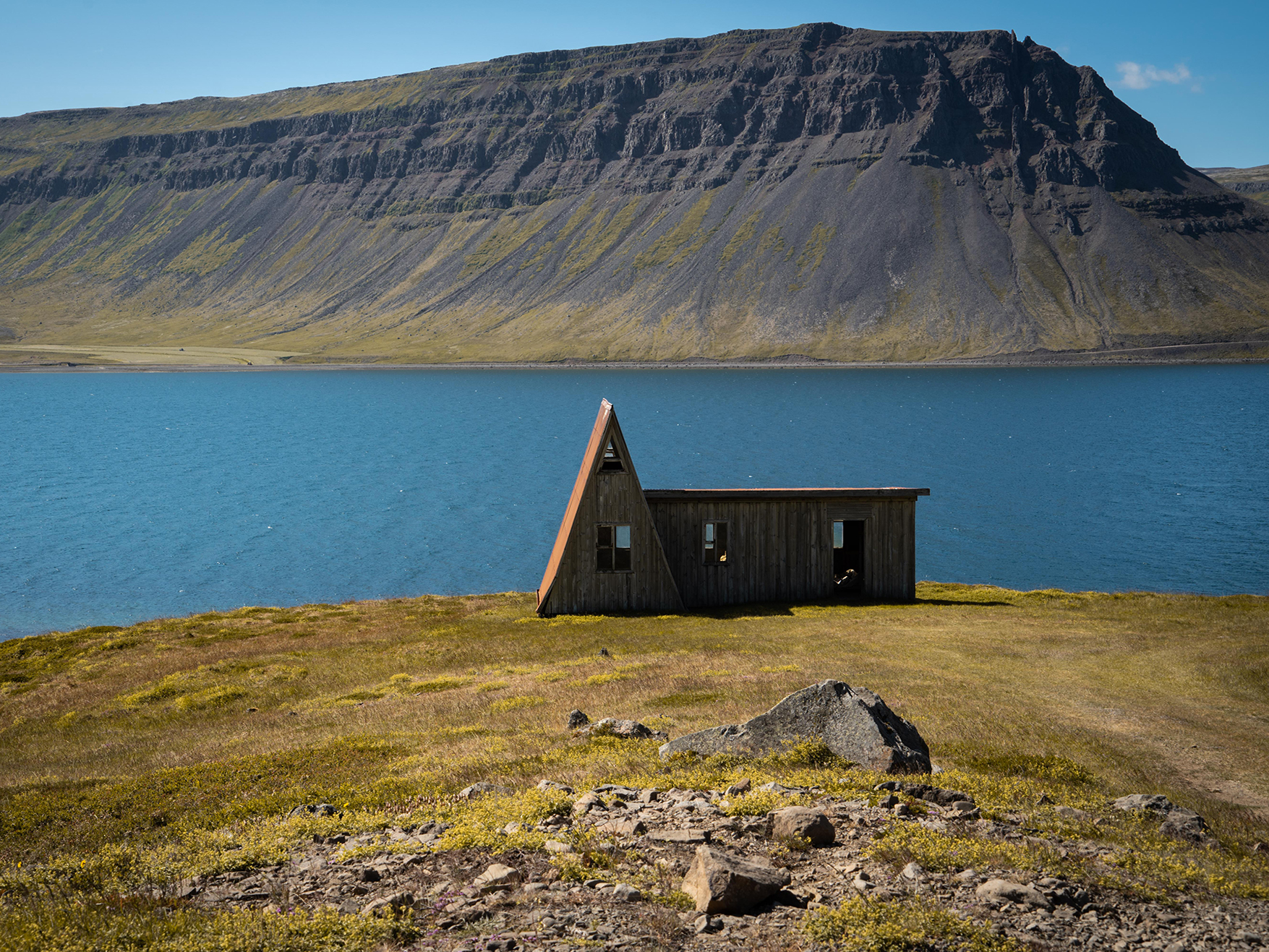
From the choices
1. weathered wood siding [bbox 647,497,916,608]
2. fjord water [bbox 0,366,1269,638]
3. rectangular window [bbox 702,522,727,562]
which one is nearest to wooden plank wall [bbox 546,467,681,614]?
weathered wood siding [bbox 647,497,916,608]

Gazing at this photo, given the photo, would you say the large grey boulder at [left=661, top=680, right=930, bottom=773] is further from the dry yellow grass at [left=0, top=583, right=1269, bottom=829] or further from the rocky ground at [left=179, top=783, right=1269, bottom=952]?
the rocky ground at [left=179, top=783, right=1269, bottom=952]

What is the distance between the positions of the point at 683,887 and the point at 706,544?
2371cm

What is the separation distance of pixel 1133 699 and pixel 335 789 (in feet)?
52.6

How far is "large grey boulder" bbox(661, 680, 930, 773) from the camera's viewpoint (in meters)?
14.3

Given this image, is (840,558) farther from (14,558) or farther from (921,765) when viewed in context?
(14,558)

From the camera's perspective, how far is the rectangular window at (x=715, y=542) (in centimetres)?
3372

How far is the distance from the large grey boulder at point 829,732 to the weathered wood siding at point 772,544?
702 inches

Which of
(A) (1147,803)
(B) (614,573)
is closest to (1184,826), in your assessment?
(A) (1147,803)

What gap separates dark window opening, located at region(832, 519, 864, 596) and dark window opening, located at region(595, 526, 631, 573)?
25.0ft

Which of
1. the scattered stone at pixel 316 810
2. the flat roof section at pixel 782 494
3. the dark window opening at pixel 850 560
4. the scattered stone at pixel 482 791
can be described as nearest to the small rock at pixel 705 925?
the scattered stone at pixel 482 791

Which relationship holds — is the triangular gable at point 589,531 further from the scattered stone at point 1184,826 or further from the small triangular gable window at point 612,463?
the scattered stone at point 1184,826

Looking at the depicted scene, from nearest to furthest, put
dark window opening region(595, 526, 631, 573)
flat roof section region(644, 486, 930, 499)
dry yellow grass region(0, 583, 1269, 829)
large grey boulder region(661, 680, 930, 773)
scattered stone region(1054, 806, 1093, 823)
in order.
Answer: scattered stone region(1054, 806, 1093, 823) < large grey boulder region(661, 680, 930, 773) < dry yellow grass region(0, 583, 1269, 829) < dark window opening region(595, 526, 631, 573) < flat roof section region(644, 486, 930, 499)

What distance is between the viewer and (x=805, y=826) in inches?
445

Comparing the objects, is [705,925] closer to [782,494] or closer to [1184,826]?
[1184,826]
